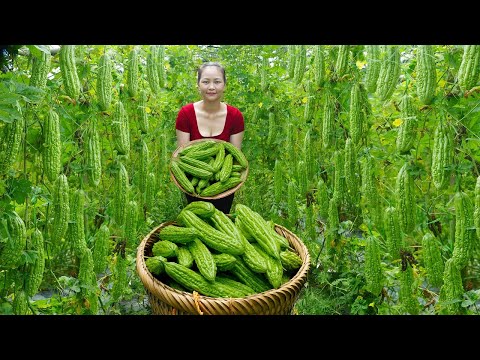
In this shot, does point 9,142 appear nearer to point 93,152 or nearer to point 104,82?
point 93,152

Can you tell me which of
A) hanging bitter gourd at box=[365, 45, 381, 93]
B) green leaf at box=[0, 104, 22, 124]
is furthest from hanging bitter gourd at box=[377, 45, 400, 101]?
green leaf at box=[0, 104, 22, 124]

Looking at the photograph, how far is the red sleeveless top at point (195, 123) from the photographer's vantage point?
3.92 meters

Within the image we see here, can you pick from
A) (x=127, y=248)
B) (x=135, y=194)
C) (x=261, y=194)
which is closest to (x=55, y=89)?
(x=135, y=194)

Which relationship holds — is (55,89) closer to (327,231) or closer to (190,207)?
(190,207)

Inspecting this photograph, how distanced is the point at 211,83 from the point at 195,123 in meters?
0.39

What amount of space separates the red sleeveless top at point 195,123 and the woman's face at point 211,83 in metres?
0.26

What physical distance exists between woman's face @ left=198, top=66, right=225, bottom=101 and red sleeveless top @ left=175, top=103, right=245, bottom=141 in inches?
10.3

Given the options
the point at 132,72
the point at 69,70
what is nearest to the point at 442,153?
the point at 132,72

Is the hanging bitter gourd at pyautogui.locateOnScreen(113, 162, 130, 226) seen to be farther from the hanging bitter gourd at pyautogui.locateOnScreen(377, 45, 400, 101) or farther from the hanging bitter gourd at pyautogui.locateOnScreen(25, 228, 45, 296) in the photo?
the hanging bitter gourd at pyautogui.locateOnScreen(377, 45, 400, 101)

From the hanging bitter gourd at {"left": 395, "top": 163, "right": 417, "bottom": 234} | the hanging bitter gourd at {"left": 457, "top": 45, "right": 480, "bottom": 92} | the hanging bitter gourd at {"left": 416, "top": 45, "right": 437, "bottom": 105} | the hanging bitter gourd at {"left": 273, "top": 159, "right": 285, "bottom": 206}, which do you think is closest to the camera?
the hanging bitter gourd at {"left": 457, "top": 45, "right": 480, "bottom": 92}

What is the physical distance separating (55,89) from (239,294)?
161 cm

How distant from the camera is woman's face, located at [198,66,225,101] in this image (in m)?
3.63

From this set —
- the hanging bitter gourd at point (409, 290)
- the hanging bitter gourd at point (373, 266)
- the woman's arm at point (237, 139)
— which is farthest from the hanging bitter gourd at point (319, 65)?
the hanging bitter gourd at point (409, 290)

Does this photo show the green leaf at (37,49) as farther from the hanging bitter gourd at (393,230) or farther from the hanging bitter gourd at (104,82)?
the hanging bitter gourd at (393,230)
